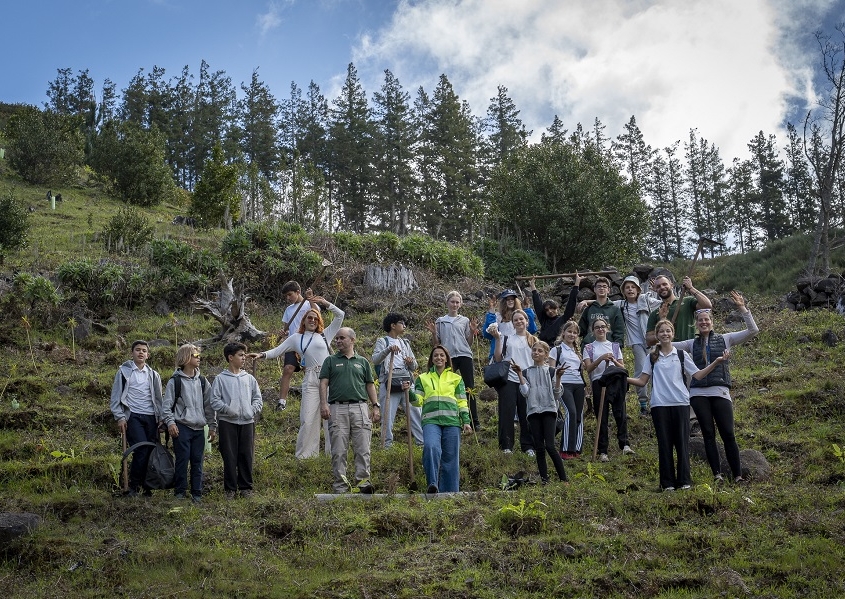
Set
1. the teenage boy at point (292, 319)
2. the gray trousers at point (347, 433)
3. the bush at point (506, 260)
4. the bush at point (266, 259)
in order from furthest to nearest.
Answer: the bush at point (506, 260)
the bush at point (266, 259)
the teenage boy at point (292, 319)
the gray trousers at point (347, 433)

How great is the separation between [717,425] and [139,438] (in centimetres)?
571

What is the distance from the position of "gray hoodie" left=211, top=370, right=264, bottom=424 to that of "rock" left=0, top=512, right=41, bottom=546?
1848 millimetres

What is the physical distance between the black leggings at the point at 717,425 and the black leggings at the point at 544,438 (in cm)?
140

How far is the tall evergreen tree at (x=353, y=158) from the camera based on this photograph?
46.5m

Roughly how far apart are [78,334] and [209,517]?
32.8 ft

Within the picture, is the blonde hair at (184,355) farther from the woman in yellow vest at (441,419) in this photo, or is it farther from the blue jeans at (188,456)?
the woman in yellow vest at (441,419)

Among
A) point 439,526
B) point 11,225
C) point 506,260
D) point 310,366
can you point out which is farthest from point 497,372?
point 506,260

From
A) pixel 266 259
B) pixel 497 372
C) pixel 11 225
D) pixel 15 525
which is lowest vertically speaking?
pixel 15 525

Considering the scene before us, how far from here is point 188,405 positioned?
8.16m

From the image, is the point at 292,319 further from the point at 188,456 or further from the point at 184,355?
the point at 188,456

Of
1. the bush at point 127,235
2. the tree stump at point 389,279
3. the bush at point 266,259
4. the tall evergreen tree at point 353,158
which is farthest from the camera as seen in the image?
the tall evergreen tree at point 353,158

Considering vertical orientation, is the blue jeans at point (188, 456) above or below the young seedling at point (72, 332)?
below

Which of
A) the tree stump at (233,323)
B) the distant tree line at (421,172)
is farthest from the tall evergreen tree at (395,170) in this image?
the tree stump at (233,323)

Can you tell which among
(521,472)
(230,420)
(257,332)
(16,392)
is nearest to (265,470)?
(230,420)
